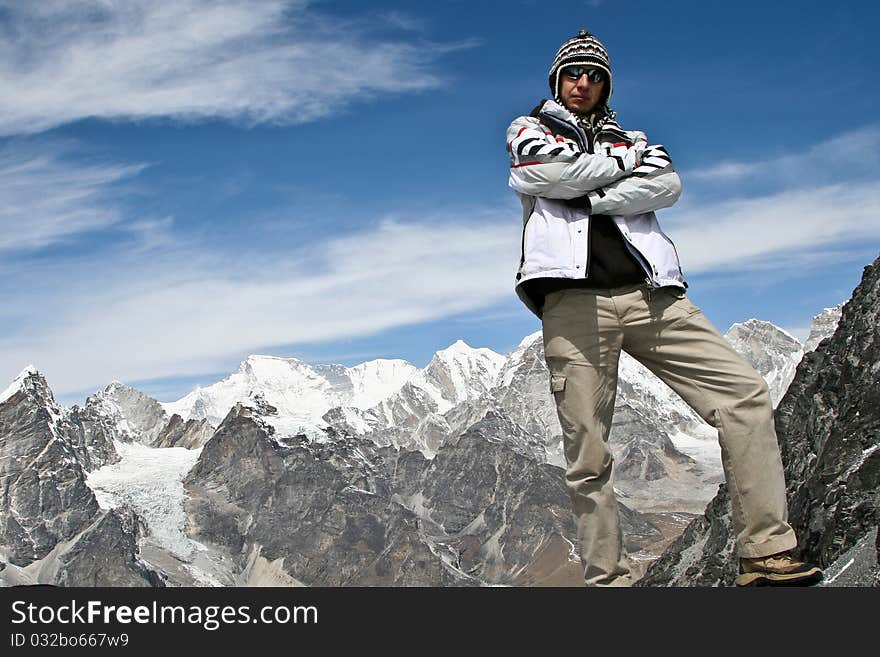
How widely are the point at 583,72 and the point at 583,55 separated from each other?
0.14 m

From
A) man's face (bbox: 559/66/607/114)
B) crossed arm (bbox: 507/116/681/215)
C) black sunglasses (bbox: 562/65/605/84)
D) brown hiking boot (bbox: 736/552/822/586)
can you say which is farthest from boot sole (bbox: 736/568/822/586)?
black sunglasses (bbox: 562/65/605/84)

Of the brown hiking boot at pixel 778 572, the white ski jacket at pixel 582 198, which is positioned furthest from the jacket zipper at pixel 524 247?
the brown hiking boot at pixel 778 572

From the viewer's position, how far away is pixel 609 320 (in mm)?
7488

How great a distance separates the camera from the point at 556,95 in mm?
8195

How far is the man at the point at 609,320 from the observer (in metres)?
7.21

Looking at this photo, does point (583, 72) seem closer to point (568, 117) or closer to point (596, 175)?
point (568, 117)

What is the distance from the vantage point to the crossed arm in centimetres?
730

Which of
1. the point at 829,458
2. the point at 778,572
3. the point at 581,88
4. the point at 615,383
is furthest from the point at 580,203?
the point at 829,458

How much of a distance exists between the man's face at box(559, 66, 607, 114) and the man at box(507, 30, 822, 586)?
521 mm

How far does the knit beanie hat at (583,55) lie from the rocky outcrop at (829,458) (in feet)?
15.2

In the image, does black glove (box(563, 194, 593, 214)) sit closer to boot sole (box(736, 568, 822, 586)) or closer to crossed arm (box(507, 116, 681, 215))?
crossed arm (box(507, 116, 681, 215))

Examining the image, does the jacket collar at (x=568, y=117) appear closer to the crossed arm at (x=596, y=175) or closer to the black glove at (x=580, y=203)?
the crossed arm at (x=596, y=175)
